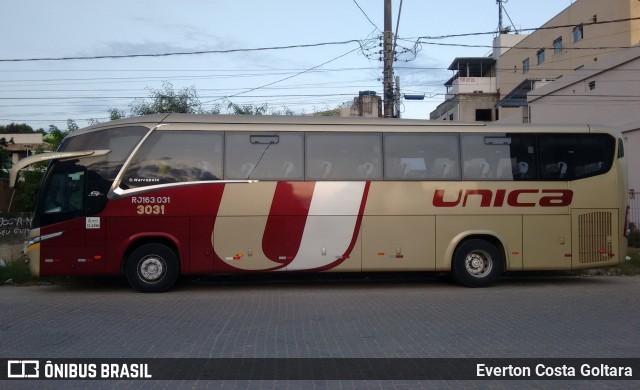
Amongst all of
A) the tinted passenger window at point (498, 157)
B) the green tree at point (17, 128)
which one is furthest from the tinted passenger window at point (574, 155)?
the green tree at point (17, 128)

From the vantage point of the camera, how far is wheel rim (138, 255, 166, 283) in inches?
474

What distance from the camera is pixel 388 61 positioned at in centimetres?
1852

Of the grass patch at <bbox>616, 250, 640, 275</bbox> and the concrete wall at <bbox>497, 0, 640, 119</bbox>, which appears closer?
the grass patch at <bbox>616, 250, 640, 275</bbox>

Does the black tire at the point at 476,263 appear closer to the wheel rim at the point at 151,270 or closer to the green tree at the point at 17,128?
the wheel rim at the point at 151,270

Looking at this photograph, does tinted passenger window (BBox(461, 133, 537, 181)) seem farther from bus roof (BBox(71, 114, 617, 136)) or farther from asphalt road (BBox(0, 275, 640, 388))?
asphalt road (BBox(0, 275, 640, 388))

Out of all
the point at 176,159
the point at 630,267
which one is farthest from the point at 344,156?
the point at 630,267

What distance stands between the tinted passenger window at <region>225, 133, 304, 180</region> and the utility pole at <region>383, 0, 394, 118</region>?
6862mm

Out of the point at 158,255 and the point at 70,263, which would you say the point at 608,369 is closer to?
the point at 158,255

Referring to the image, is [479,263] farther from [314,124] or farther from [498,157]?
[314,124]

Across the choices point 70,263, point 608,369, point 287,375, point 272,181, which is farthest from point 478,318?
point 70,263

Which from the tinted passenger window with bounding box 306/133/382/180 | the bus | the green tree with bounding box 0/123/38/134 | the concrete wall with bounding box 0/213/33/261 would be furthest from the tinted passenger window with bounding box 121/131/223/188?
the green tree with bounding box 0/123/38/134

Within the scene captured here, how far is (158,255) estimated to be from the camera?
1202 centimetres

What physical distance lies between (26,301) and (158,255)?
2.54 m

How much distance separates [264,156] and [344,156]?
Answer: 167cm
